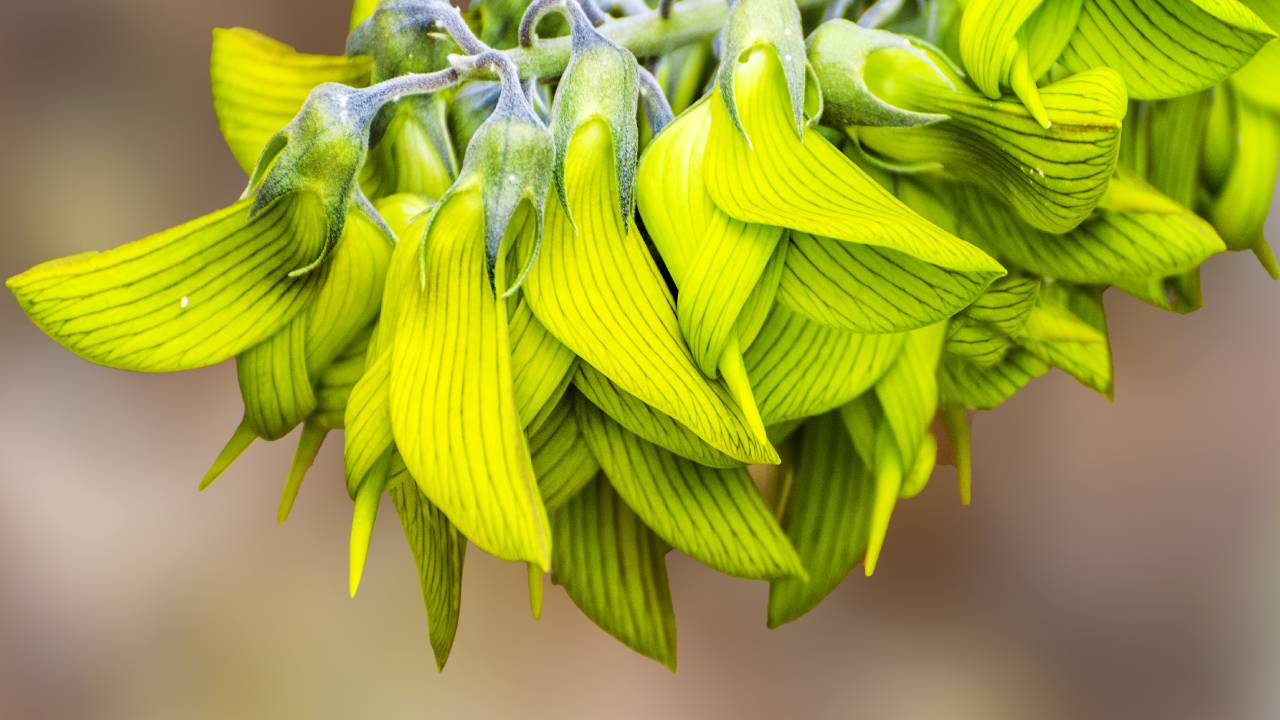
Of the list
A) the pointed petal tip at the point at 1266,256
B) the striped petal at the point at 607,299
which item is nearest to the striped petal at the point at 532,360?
the striped petal at the point at 607,299

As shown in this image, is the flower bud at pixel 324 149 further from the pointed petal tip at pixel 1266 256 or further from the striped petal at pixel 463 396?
the pointed petal tip at pixel 1266 256

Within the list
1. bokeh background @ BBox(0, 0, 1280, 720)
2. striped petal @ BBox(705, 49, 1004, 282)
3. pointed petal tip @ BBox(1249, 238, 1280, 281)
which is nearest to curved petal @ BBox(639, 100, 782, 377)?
striped petal @ BBox(705, 49, 1004, 282)

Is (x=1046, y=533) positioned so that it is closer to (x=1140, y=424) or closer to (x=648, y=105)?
(x=1140, y=424)

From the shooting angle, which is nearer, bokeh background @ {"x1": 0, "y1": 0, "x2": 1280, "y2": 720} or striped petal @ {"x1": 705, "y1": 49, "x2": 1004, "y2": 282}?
striped petal @ {"x1": 705, "y1": 49, "x2": 1004, "y2": 282}

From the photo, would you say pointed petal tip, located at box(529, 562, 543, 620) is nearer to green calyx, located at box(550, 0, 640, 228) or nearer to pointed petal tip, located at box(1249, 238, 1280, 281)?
green calyx, located at box(550, 0, 640, 228)

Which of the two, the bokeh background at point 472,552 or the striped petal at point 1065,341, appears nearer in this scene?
the striped petal at point 1065,341

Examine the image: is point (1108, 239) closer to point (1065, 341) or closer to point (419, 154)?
point (1065, 341)

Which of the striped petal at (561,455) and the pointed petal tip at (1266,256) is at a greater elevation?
the pointed petal tip at (1266,256)
